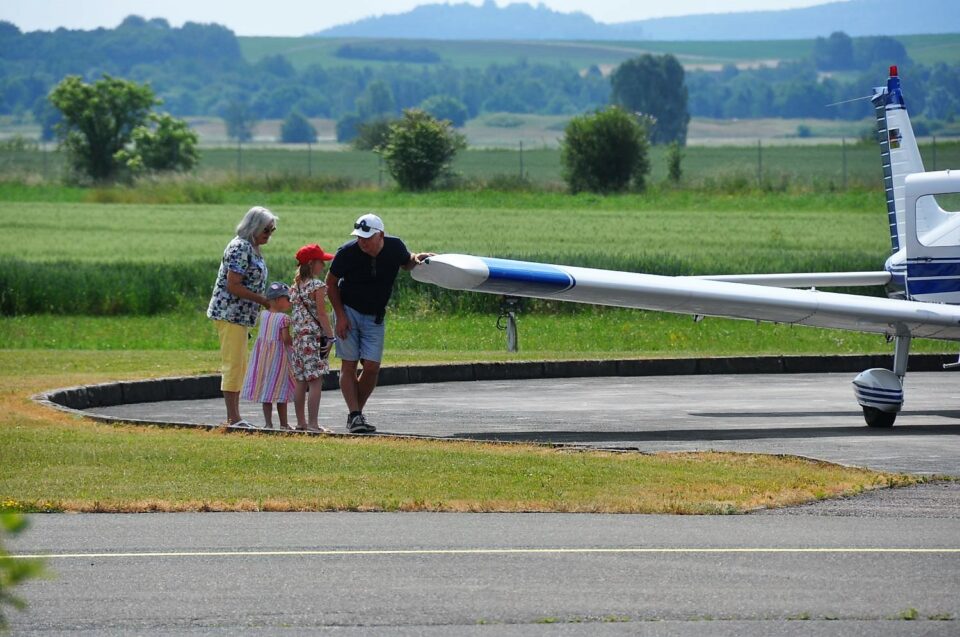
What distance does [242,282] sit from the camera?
45.8 ft

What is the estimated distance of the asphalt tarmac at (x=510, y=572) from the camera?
741cm

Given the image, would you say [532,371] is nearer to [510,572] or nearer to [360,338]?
[360,338]

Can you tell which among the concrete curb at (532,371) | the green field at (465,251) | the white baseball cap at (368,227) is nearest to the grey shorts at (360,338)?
the white baseball cap at (368,227)

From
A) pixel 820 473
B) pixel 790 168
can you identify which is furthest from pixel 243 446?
pixel 790 168

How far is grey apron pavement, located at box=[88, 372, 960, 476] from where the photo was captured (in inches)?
554

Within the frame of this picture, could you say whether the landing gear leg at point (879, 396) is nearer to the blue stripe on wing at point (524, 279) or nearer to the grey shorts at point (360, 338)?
the blue stripe on wing at point (524, 279)

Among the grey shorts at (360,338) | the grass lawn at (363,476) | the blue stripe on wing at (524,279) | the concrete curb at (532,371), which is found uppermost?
the blue stripe on wing at (524,279)

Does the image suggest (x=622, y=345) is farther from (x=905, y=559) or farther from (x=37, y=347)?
(x=905, y=559)

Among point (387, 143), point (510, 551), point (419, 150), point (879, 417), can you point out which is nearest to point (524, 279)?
point (879, 417)

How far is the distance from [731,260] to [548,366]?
18.4m

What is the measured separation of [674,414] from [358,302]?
3905 mm

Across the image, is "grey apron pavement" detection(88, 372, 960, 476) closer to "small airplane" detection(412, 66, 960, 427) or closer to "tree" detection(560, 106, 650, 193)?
"small airplane" detection(412, 66, 960, 427)

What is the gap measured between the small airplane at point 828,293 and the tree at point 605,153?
61018 mm

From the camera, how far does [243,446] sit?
504 inches
